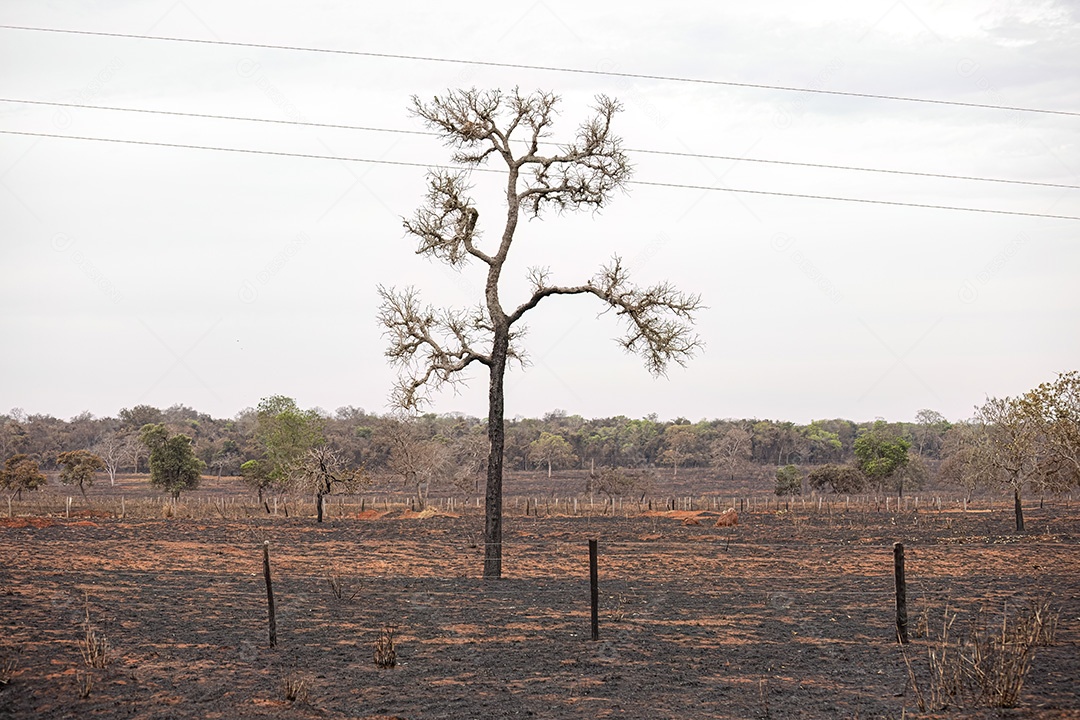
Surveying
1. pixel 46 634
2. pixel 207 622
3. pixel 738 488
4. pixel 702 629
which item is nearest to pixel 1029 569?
pixel 702 629

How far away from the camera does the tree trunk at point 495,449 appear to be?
22.4m

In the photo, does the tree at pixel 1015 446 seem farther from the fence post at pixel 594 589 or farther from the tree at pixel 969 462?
the fence post at pixel 594 589

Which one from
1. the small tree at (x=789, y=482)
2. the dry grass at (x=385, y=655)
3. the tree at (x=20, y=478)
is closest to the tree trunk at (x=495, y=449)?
the dry grass at (x=385, y=655)

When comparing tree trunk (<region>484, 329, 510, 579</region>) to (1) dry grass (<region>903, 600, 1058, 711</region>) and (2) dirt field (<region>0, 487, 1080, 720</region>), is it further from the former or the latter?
(1) dry grass (<region>903, 600, 1058, 711</region>)

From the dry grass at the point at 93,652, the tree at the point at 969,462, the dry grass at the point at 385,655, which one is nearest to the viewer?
the dry grass at the point at 93,652

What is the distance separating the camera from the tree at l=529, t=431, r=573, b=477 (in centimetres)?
10519

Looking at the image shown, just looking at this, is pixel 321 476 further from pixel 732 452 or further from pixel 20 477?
pixel 732 452

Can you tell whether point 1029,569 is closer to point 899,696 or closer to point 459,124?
point 899,696

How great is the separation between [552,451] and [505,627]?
90.2 meters

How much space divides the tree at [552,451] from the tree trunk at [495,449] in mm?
81557

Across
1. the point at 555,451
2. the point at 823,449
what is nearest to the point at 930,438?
the point at 823,449

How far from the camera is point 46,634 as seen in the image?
13.4 m

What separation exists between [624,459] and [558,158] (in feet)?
312

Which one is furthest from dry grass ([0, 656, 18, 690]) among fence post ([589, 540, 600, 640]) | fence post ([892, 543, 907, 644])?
fence post ([892, 543, 907, 644])
